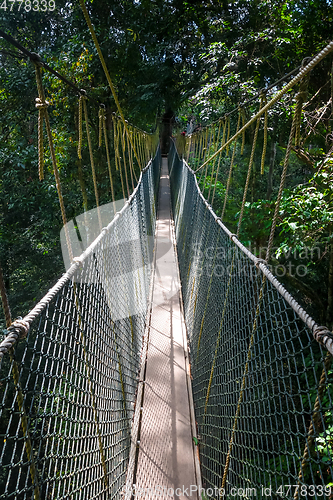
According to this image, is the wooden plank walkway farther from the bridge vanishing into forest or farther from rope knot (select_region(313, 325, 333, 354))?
rope knot (select_region(313, 325, 333, 354))

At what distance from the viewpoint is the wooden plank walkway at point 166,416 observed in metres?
1.30

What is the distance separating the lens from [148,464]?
4.48 ft

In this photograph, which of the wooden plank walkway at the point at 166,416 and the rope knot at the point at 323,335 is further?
the wooden plank walkway at the point at 166,416

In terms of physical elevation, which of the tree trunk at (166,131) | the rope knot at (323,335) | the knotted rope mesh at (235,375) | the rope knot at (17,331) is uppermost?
the tree trunk at (166,131)

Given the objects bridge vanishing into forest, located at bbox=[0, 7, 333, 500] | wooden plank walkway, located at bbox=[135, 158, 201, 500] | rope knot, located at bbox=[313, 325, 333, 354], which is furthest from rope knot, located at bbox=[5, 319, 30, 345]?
wooden plank walkway, located at bbox=[135, 158, 201, 500]

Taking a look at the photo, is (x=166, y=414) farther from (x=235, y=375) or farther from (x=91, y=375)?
(x=91, y=375)

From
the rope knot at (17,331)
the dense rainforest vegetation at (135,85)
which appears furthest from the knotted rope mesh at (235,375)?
the dense rainforest vegetation at (135,85)

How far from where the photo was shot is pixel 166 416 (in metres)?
1.59

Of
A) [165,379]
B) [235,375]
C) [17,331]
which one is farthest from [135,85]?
[17,331]

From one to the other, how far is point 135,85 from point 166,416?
6052 millimetres

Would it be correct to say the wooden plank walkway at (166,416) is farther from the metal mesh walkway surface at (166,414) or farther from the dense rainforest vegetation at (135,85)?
the dense rainforest vegetation at (135,85)

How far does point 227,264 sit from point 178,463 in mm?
898

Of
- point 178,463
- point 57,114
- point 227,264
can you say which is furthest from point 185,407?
point 57,114

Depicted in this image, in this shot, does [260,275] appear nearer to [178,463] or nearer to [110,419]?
[110,419]
